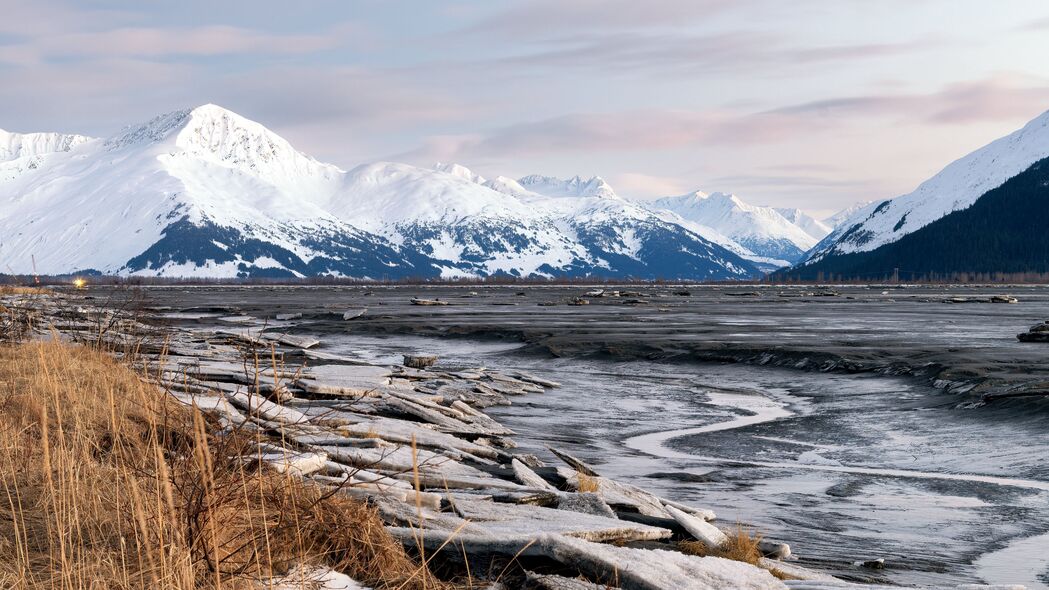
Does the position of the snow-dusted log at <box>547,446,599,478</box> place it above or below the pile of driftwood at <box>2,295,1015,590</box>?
below

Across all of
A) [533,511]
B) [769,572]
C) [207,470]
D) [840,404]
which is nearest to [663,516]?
[533,511]

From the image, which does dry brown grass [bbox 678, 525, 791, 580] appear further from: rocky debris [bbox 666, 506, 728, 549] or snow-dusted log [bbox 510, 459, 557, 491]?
snow-dusted log [bbox 510, 459, 557, 491]

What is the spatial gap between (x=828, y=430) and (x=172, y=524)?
1575 cm

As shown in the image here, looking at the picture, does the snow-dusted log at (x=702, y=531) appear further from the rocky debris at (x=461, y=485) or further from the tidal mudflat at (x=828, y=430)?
the tidal mudflat at (x=828, y=430)

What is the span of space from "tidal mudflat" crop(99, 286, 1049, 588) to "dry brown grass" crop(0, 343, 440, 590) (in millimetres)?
4229

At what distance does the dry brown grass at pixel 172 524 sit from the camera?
464 cm

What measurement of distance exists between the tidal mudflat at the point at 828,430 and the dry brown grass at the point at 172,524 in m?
4.23

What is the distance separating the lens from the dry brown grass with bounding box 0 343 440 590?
4.64 m

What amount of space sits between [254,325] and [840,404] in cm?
3573

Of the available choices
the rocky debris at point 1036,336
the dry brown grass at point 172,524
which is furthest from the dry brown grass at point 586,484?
the rocky debris at point 1036,336

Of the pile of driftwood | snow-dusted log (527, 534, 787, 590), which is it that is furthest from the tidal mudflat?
snow-dusted log (527, 534, 787, 590)

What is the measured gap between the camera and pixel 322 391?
16.8m

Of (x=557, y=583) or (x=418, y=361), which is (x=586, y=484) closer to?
(x=557, y=583)

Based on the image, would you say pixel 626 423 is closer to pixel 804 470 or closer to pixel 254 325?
pixel 804 470
